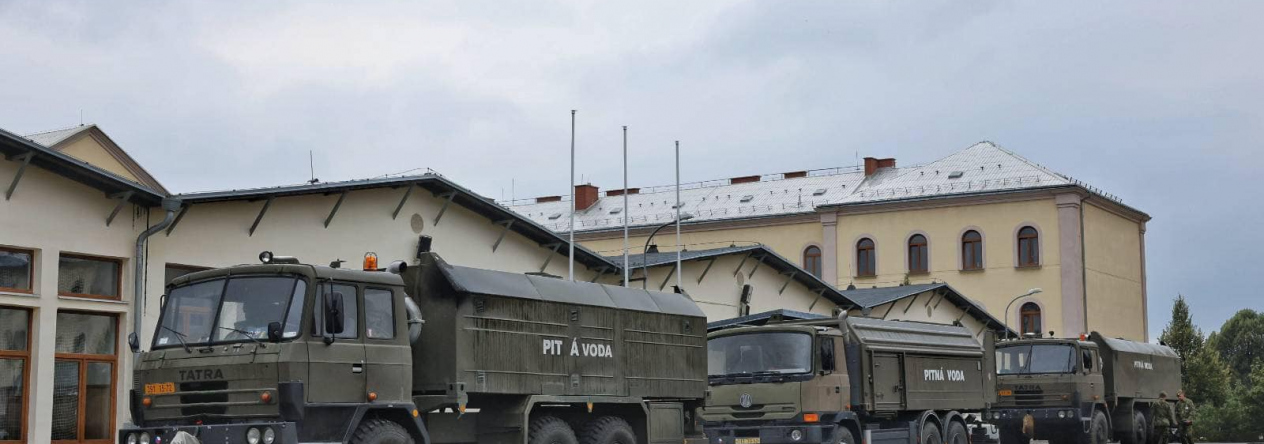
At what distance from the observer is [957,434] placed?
25281 millimetres

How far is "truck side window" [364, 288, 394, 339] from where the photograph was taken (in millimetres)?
14711

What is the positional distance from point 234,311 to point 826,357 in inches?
404

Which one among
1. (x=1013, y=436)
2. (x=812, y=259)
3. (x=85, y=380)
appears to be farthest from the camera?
(x=812, y=259)

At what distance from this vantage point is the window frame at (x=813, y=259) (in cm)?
6569

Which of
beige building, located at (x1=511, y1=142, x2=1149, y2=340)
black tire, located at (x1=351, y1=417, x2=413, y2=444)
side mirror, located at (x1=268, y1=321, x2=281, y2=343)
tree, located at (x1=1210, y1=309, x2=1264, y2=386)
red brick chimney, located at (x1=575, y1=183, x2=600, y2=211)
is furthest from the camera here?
tree, located at (x1=1210, y1=309, x2=1264, y2=386)

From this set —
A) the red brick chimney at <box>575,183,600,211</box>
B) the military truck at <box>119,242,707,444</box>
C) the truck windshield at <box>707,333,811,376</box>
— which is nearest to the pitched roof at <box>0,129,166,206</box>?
the military truck at <box>119,242,707,444</box>

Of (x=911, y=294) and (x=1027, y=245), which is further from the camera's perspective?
(x=1027, y=245)

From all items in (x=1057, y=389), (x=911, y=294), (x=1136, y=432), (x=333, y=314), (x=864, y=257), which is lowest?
(x=1136, y=432)

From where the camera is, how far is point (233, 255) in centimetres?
2359

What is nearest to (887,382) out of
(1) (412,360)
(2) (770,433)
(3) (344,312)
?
(2) (770,433)

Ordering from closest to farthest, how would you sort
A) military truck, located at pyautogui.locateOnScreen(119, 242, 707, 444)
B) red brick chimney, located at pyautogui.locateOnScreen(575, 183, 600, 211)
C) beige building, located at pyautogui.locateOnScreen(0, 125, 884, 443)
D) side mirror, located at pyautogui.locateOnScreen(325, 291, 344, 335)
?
military truck, located at pyautogui.locateOnScreen(119, 242, 707, 444) < side mirror, located at pyautogui.locateOnScreen(325, 291, 344, 335) < beige building, located at pyautogui.locateOnScreen(0, 125, 884, 443) < red brick chimney, located at pyautogui.locateOnScreen(575, 183, 600, 211)

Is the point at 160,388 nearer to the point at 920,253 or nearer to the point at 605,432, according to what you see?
the point at 605,432

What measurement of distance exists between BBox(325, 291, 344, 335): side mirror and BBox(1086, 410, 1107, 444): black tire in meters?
19.7

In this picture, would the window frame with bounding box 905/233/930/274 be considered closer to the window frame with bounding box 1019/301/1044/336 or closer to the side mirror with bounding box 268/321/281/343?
the window frame with bounding box 1019/301/1044/336
